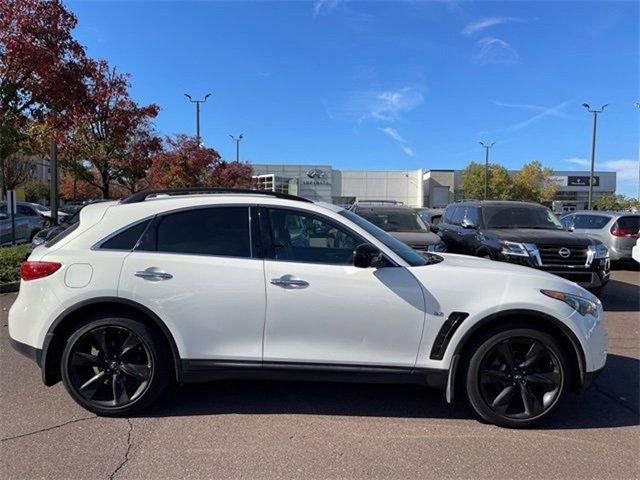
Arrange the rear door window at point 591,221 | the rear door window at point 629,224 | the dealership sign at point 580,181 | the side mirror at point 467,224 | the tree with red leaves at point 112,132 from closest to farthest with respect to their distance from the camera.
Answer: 1. the side mirror at point 467,224
2. the rear door window at point 629,224
3. the rear door window at point 591,221
4. the tree with red leaves at point 112,132
5. the dealership sign at point 580,181

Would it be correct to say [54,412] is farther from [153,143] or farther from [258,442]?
[153,143]

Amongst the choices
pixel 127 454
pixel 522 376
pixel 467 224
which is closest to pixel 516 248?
pixel 467 224

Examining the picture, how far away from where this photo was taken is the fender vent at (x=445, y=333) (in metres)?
3.82

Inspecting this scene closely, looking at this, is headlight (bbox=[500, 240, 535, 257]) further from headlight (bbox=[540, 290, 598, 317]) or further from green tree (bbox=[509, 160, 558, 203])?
green tree (bbox=[509, 160, 558, 203])

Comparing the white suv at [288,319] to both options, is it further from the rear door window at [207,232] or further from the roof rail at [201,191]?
the roof rail at [201,191]

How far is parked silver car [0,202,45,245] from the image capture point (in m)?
16.4

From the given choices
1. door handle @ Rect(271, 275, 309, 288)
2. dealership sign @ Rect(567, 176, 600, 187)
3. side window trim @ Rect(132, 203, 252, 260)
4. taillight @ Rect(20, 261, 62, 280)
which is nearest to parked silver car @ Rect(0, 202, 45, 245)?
taillight @ Rect(20, 261, 62, 280)

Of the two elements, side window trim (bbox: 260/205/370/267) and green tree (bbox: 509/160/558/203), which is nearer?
side window trim (bbox: 260/205/370/267)

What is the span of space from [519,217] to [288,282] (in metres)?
7.24

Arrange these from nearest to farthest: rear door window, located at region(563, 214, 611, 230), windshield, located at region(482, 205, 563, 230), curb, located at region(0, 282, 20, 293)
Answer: curb, located at region(0, 282, 20, 293), windshield, located at region(482, 205, 563, 230), rear door window, located at region(563, 214, 611, 230)

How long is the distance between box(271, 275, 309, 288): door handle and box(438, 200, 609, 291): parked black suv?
533 cm

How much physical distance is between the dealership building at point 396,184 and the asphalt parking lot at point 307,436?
245 feet

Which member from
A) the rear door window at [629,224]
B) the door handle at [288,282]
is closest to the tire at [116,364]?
the door handle at [288,282]

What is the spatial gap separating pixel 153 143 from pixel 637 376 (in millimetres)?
22182
